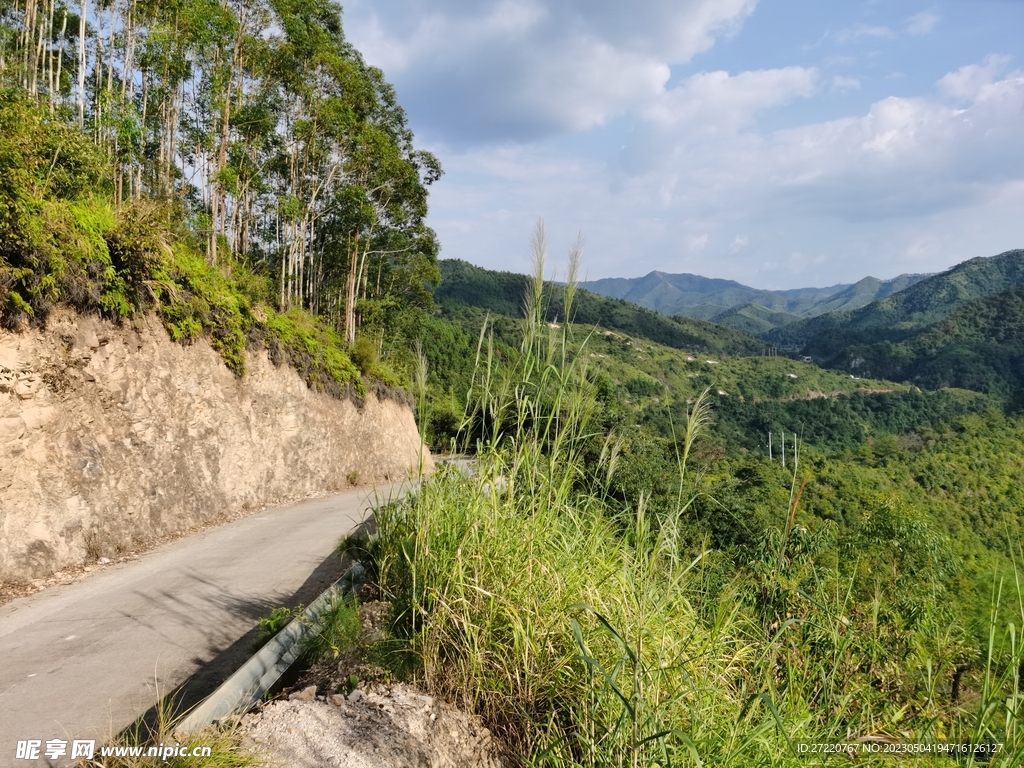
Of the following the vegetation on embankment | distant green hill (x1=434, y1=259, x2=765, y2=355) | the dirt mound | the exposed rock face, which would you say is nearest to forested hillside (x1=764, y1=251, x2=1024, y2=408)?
distant green hill (x1=434, y1=259, x2=765, y2=355)

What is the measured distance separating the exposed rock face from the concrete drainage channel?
94 cm

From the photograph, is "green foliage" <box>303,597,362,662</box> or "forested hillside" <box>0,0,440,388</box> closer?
"green foliage" <box>303,597,362,662</box>

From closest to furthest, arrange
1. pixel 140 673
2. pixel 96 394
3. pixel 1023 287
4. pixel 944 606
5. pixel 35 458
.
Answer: pixel 140 673 → pixel 944 606 → pixel 35 458 → pixel 96 394 → pixel 1023 287

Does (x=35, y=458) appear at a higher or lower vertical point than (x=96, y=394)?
lower

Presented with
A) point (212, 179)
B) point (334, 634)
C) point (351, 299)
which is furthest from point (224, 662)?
point (351, 299)

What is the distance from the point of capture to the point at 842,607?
119 inches

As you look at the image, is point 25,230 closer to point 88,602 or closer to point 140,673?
point 88,602

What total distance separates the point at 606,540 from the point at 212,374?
28.9 ft

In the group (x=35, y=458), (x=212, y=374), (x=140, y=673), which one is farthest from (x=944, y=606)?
(x=212, y=374)

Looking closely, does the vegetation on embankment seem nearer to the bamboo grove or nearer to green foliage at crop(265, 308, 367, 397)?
green foliage at crop(265, 308, 367, 397)

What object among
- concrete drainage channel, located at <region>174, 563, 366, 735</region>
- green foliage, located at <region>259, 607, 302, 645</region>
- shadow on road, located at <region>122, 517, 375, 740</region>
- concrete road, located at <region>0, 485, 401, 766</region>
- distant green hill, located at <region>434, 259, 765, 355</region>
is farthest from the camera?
distant green hill, located at <region>434, 259, 765, 355</region>

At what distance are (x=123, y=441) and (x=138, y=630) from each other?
149 inches

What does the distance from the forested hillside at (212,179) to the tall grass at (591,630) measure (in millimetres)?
5812

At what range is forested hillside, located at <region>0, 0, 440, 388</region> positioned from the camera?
7070mm
